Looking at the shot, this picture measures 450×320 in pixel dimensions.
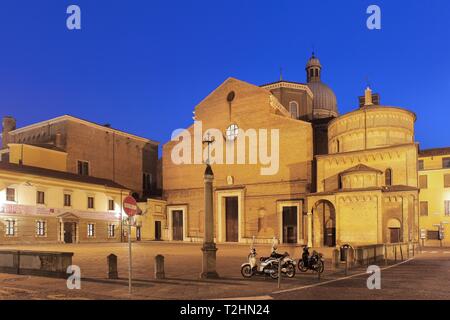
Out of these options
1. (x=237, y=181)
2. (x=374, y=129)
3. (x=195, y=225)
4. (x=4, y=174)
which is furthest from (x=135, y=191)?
(x=374, y=129)

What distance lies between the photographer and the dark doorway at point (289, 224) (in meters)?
46.8

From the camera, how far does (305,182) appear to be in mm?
46375

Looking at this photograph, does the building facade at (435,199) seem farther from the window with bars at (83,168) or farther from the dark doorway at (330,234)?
the window with bars at (83,168)

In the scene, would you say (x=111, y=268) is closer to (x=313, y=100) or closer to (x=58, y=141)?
(x=58, y=141)

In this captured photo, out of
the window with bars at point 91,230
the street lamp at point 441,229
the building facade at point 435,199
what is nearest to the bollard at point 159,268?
the window with bars at point 91,230

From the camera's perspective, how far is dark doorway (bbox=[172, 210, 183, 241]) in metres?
56.6

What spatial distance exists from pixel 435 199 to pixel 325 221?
645 inches

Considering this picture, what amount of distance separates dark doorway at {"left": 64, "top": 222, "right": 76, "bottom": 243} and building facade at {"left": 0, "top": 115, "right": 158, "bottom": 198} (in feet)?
33.8

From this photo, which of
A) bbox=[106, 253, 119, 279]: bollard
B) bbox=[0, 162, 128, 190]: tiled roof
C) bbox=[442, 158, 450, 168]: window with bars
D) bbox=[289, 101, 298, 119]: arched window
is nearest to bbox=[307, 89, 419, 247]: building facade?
bbox=[442, 158, 450, 168]: window with bars

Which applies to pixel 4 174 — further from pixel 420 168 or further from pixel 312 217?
pixel 420 168

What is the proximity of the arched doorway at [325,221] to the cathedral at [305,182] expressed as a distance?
98 millimetres

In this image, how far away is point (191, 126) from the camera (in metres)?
56.8

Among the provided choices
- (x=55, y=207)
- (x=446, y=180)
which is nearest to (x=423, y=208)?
(x=446, y=180)
